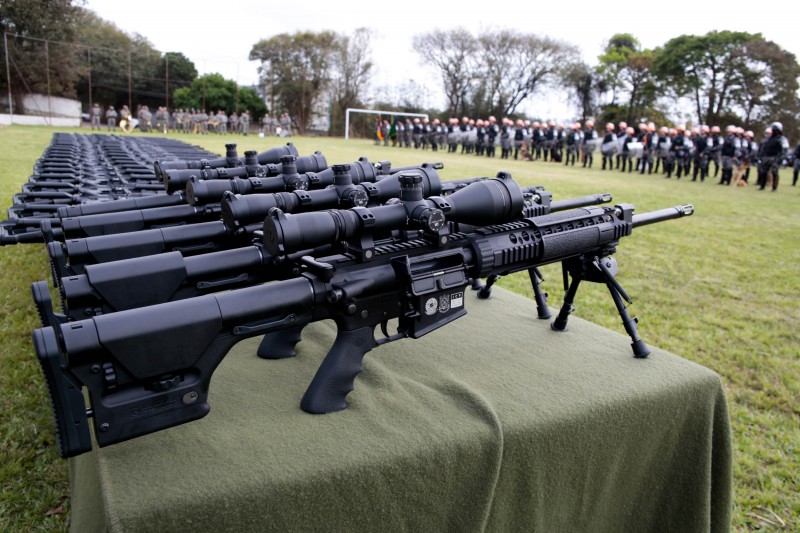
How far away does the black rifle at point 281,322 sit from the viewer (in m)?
1.52

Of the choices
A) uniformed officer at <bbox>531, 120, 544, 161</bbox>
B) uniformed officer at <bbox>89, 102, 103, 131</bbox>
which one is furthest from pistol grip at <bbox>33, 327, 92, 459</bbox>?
uniformed officer at <bbox>89, 102, 103, 131</bbox>

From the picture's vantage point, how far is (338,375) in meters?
2.02

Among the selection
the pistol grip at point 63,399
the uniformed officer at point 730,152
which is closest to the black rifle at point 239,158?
the pistol grip at point 63,399

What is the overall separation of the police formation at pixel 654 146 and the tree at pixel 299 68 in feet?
62.9

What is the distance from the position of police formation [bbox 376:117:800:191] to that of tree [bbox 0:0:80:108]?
80.7ft

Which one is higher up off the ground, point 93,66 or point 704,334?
point 93,66

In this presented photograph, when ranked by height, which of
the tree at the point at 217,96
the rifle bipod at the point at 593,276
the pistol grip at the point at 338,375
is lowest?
the pistol grip at the point at 338,375

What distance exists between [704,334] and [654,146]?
68.0ft

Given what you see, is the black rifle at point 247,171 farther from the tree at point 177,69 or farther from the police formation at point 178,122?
the tree at point 177,69

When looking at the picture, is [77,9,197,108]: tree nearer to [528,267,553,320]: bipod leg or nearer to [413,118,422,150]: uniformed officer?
[413,118,422,150]: uniformed officer

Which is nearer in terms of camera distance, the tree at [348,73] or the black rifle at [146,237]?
the black rifle at [146,237]

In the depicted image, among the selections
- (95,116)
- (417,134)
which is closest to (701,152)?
(417,134)

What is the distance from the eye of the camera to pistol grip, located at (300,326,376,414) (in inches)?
78.4

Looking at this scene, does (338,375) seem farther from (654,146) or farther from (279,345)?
(654,146)
